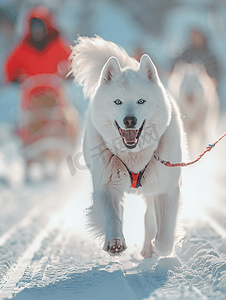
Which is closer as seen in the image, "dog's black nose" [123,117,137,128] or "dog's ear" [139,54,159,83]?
"dog's black nose" [123,117,137,128]

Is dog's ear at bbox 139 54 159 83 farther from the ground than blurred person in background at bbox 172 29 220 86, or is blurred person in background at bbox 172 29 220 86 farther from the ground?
blurred person in background at bbox 172 29 220 86

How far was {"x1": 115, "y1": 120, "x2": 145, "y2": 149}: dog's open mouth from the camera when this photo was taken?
2043 millimetres

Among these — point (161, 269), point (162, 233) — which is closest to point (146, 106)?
point (162, 233)

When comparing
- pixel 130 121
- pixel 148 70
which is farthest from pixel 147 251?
pixel 148 70

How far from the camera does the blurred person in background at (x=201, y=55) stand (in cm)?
797

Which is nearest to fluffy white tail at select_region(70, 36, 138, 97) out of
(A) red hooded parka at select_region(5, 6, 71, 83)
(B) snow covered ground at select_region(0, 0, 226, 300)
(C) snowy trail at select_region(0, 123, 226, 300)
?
(B) snow covered ground at select_region(0, 0, 226, 300)

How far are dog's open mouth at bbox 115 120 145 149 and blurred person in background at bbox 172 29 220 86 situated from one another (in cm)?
639

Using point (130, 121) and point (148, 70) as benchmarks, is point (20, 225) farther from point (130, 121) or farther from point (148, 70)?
point (148, 70)

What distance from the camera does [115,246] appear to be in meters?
1.81

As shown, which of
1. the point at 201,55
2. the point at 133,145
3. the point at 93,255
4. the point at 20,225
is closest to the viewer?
the point at 133,145

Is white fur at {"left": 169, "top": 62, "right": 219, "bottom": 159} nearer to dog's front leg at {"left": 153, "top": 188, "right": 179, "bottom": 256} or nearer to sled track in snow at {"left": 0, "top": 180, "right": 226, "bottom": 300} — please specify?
sled track in snow at {"left": 0, "top": 180, "right": 226, "bottom": 300}

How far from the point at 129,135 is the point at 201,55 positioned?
7.39m

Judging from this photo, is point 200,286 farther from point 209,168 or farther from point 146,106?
point 209,168

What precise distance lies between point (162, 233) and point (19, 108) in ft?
18.3
